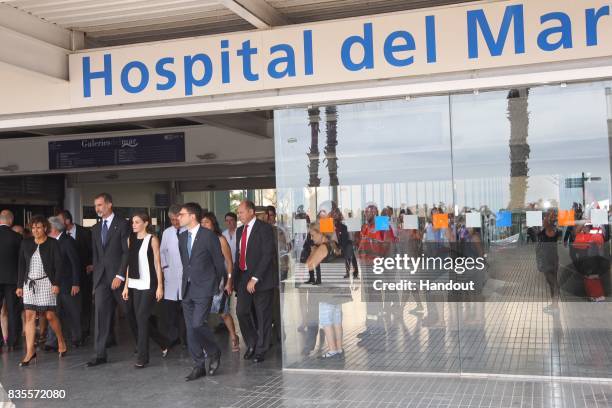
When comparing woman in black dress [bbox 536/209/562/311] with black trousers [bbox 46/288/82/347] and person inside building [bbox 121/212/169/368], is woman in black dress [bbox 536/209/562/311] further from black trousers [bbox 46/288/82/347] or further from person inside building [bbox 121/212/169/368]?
black trousers [bbox 46/288/82/347]

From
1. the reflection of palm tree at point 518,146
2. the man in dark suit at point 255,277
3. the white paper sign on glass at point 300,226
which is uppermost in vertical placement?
the reflection of palm tree at point 518,146

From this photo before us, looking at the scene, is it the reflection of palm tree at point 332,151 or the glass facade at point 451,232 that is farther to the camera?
the reflection of palm tree at point 332,151

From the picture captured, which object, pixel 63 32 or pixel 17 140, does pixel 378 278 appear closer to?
pixel 63 32

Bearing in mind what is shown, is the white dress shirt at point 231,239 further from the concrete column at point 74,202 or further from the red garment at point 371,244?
the concrete column at point 74,202

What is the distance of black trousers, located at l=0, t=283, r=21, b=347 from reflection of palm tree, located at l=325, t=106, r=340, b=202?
407cm

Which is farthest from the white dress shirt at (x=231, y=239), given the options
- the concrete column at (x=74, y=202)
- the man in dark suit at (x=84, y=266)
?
the concrete column at (x=74, y=202)

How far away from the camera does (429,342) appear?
21.3 ft

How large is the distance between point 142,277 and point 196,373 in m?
1.16

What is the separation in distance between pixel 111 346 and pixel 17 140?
6.03 metres

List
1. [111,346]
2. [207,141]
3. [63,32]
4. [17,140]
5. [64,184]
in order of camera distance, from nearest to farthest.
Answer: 1. [63,32]
2. [111,346]
3. [207,141]
4. [17,140]
5. [64,184]

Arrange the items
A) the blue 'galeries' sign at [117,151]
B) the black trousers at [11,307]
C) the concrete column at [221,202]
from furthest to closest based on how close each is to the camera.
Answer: the concrete column at [221,202]
the blue 'galeries' sign at [117,151]
the black trousers at [11,307]

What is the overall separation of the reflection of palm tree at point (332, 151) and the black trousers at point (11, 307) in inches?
160

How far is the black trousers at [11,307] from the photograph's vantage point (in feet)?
27.2

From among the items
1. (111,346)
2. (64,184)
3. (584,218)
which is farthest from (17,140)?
(584,218)
